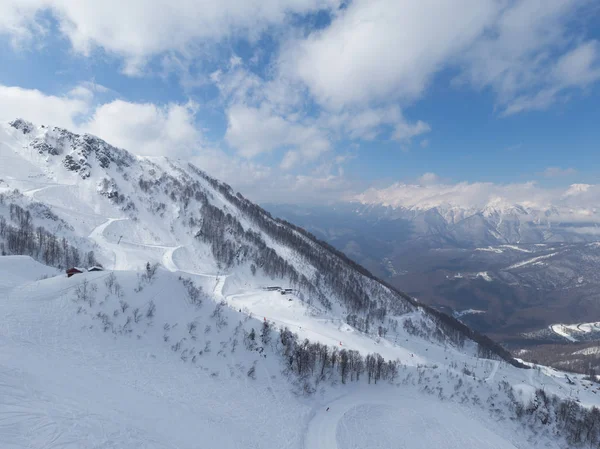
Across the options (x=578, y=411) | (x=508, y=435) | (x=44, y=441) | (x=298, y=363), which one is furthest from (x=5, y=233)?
(x=578, y=411)

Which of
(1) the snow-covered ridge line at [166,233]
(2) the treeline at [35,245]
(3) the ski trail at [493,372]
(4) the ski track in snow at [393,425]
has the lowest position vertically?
(4) the ski track in snow at [393,425]

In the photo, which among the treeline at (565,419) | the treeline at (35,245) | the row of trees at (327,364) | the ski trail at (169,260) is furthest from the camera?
the ski trail at (169,260)

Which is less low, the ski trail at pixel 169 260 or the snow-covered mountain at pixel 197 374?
the ski trail at pixel 169 260

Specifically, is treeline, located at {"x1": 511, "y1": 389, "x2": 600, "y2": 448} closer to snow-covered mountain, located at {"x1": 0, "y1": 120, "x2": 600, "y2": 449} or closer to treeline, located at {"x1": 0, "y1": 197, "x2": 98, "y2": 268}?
snow-covered mountain, located at {"x1": 0, "y1": 120, "x2": 600, "y2": 449}

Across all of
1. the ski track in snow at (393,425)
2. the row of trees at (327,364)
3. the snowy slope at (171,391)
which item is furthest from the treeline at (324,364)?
the ski track in snow at (393,425)

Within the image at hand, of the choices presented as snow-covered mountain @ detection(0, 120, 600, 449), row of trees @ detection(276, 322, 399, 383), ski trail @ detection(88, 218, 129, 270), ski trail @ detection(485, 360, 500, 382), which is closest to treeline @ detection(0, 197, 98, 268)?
snow-covered mountain @ detection(0, 120, 600, 449)

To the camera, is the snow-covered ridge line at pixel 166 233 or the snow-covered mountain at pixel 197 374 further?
the snow-covered ridge line at pixel 166 233

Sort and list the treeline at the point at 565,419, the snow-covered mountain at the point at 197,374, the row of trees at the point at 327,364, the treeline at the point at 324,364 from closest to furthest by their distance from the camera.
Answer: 1. the snow-covered mountain at the point at 197,374
2. the treeline at the point at 324,364
3. the row of trees at the point at 327,364
4. the treeline at the point at 565,419

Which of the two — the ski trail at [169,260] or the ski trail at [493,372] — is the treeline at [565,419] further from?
the ski trail at [169,260]

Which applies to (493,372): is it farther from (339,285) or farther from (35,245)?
(35,245)
